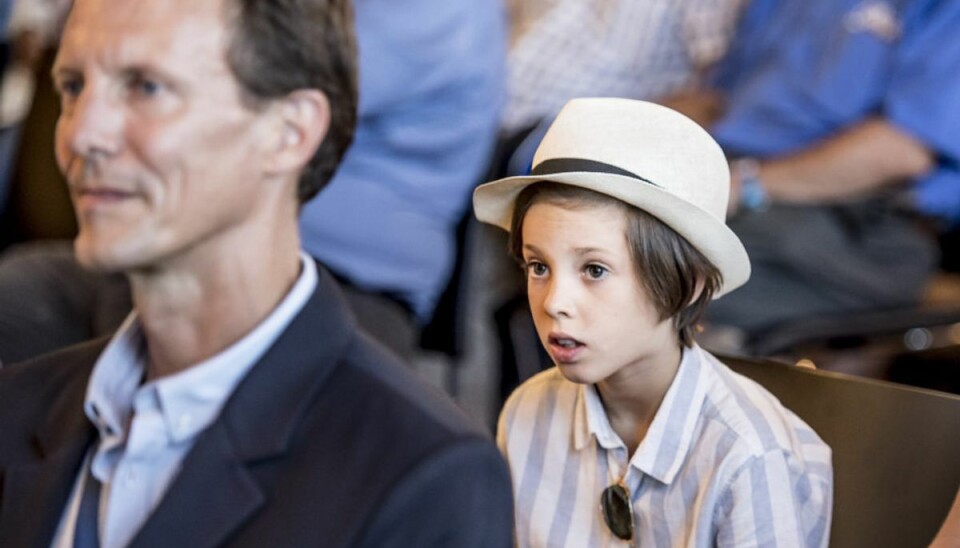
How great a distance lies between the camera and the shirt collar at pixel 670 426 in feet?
4.65

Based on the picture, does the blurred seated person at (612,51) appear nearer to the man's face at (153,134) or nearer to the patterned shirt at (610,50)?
the patterned shirt at (610,50)

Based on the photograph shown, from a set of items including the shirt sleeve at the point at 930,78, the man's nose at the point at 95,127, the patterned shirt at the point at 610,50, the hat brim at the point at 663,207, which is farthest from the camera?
the patterned shirt at the point at 610,50

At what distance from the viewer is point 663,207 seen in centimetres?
137

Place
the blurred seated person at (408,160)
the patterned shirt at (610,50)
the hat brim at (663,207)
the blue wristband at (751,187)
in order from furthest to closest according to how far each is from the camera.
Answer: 1. the patterned shirt at (610,50)
2. the blue wristband at (751,187)
3. the blurred seated person at (408,160)
4. the hat brim at (663,207)

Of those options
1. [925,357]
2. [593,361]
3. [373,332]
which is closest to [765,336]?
[925,357]

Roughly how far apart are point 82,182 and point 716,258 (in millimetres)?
672

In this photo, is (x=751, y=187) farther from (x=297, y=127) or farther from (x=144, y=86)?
(x=144, y=86)

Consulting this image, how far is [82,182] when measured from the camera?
1.27 m

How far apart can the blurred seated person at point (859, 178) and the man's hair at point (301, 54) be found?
1554mm

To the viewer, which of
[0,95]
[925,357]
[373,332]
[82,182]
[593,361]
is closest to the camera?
[82,182]

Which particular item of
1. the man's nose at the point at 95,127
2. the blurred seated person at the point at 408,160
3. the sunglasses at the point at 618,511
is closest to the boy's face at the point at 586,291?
the sunglasses at the point at 618,511

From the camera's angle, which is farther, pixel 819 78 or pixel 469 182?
pixel 819 78

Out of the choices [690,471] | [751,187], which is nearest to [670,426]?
[690,471]

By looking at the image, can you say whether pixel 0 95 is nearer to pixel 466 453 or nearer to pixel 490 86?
pixel 490 86
